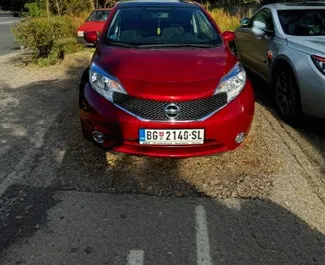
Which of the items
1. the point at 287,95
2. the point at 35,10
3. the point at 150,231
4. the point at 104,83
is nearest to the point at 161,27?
the point at 104,83

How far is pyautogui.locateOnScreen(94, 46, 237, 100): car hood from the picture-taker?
3.65 metres

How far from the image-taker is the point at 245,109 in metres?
3.88

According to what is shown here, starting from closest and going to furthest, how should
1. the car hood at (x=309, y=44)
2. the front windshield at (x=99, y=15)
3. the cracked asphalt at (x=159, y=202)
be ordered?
the cracked asphalt at (x=159, y=202) < the car hood at (x=309, y=44) < the front windshield at (x=99, y=15)

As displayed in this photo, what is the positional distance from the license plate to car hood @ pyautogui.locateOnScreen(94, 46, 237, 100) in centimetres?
29

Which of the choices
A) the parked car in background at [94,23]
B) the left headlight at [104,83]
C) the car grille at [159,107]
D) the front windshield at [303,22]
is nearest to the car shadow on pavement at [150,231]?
the car grille at [159,107]

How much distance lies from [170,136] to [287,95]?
2.44 meters

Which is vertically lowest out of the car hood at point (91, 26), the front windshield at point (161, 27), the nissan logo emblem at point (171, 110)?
the car hood at point (91, 26)

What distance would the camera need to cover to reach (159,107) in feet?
11.8

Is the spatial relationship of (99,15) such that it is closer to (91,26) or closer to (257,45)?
(91,26)

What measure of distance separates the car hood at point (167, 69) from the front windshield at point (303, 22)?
1.91 metres

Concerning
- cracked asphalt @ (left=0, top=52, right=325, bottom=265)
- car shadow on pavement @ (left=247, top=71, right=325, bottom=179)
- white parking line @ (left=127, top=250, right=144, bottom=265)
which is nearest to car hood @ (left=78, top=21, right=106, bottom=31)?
car shadow on pavement @ (left=247, top=71, right=325, bottom=179)

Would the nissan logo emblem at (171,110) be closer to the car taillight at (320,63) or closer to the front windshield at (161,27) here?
the front windshield at (161,27)

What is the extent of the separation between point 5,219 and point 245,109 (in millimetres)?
2264

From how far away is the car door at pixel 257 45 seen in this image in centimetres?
618
